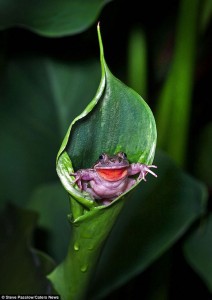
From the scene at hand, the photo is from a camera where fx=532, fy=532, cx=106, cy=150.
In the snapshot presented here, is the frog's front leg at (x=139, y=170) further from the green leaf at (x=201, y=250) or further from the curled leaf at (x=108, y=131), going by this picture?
the green leaf at (x=201, y=250)

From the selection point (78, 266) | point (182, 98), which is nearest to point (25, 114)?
point (182, 98)

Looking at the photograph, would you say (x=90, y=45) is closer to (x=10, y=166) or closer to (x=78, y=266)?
(x=10, y=166)

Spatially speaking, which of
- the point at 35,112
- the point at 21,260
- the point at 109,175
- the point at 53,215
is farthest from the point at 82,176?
the point at 35,112

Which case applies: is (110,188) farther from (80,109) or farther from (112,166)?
(80,109)

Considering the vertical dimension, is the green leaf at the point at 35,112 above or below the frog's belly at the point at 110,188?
below

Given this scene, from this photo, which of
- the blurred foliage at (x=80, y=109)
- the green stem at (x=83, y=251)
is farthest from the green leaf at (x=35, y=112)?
the green stem at (x=83, y=251)

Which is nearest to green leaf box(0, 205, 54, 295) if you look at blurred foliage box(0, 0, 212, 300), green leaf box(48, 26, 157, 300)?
blurred foliage box(0, 0, 212, 300)

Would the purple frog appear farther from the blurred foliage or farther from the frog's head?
the blurred foliage
